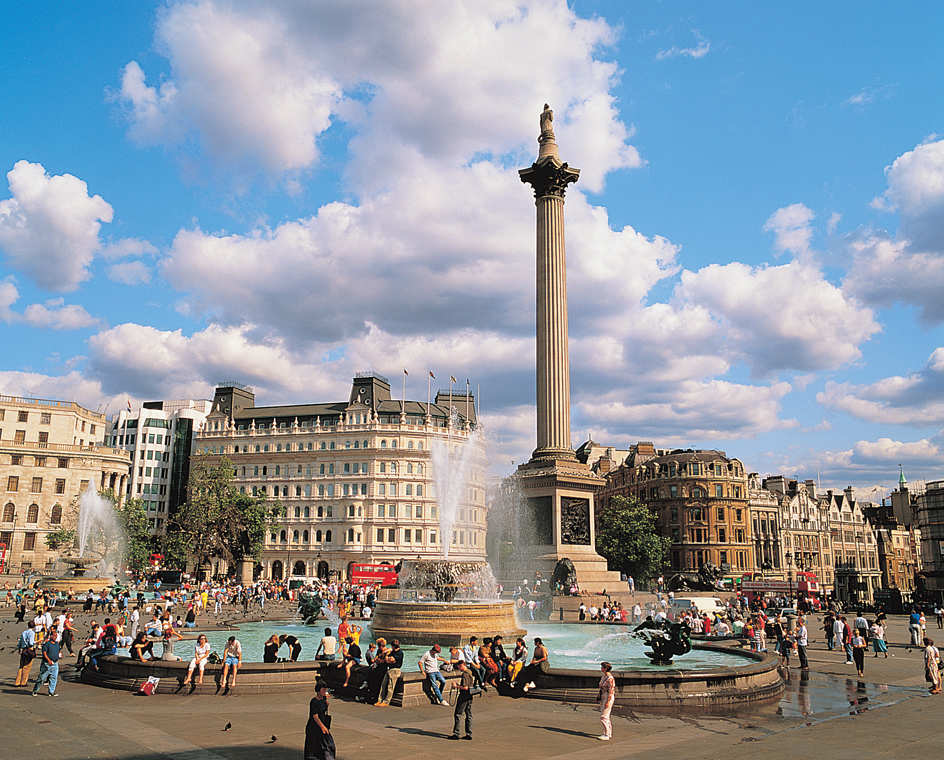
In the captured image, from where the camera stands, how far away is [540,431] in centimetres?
4488

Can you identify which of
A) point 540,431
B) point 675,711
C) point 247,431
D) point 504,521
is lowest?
point 675,711

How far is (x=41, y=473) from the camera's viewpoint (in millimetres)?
85375

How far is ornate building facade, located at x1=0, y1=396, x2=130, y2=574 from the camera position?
82.8 m

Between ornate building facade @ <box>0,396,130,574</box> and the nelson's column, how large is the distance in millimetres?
60956

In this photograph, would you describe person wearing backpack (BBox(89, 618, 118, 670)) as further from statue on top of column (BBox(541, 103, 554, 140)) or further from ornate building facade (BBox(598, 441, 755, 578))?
ornate building facade (BBox(598, 441, 755, 578))

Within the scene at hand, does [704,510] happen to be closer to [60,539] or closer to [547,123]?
[547,123]

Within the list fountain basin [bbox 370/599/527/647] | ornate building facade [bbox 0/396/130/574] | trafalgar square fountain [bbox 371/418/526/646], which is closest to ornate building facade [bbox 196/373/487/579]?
ornate building facade [bbox 0/396/130/574]

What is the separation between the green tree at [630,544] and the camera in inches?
3159

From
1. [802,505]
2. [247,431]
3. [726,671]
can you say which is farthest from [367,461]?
[726,671]

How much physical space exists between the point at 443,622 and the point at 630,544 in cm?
6145

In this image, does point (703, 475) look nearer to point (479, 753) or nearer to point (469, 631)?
point (469, 631)

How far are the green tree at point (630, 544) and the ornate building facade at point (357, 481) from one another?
1875 centimetres

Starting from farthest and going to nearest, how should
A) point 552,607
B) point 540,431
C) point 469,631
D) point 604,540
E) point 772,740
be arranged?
point 604,540 → point 540,431 → point 552,607 → point 469,631 → point 772,740

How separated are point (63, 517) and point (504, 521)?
206 feet
